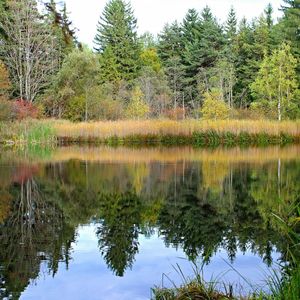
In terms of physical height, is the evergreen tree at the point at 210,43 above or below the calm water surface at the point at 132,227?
above

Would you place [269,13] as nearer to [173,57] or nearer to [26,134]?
[173,57]

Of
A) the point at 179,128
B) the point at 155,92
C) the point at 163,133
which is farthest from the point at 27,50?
the point at 179,128

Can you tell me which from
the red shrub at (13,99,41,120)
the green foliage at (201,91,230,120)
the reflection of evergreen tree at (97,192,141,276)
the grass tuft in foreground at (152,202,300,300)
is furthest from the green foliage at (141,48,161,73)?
the grass tuft in foreground at (152,202,300,300)

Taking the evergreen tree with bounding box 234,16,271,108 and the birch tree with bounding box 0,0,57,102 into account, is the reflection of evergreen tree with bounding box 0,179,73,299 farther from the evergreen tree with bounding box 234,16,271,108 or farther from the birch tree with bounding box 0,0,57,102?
the evergreen tree with bounding box 234,16,271,108

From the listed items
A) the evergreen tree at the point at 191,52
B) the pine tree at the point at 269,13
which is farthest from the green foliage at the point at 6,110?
the pine tree at the point at 269,13

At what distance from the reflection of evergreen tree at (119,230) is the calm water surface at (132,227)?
2cm

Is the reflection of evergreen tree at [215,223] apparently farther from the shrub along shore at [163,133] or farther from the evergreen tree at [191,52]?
the evergreen tree at [191,52]

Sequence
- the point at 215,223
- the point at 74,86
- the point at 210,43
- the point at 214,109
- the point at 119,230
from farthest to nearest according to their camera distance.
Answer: the point at 210,43
the point at 214,109
the point at 74,86
the point at 215,223
the point at 119,230

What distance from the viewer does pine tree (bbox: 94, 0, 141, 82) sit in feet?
162

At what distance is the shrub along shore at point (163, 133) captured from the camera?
2872 centimetres

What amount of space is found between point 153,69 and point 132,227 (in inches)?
1689

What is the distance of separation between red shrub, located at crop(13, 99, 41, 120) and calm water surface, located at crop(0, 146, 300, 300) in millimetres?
15649

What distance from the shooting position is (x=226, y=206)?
9891 mm

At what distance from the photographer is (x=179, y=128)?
29.0 meters
